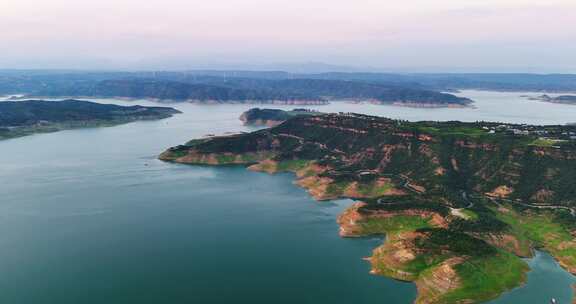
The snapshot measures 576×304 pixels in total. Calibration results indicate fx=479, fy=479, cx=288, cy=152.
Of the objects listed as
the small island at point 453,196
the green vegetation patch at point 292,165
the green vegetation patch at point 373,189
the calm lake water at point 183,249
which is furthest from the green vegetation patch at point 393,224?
the green vegetation patch at point 292,165

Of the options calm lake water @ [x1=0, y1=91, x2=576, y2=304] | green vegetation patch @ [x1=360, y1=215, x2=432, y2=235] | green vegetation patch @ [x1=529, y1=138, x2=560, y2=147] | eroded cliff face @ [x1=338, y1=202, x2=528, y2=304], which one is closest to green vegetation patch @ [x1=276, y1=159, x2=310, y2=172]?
calm lake water @ [x1=0, y1=91, x2=576, y2=304]

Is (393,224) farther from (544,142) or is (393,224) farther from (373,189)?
(544,142)

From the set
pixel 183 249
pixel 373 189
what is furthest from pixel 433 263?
pixel 373 189

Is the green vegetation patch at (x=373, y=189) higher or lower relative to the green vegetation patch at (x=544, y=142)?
lower

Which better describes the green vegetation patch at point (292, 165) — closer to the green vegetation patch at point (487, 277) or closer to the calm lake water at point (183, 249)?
the calm lake water at point (183, 249)

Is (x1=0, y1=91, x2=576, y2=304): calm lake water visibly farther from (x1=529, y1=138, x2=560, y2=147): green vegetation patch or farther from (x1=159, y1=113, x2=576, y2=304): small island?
(x1=529, y1=138, x2=560, y2=147): green vegetation patch

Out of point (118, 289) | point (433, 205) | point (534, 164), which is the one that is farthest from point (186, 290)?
point (534, 164)
